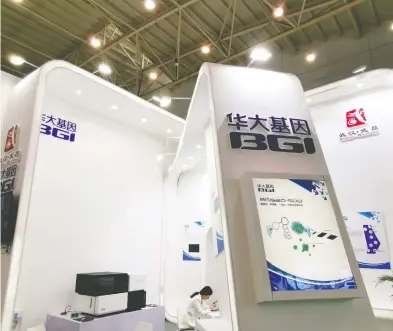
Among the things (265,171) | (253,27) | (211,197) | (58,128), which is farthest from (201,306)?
(253,27)

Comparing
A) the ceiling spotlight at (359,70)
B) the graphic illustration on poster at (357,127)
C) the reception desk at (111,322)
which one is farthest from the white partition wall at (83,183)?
the ceiling spotlight at (359,70)

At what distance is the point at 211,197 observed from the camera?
130 inches

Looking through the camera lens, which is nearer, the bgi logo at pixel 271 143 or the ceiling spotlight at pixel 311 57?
the bgi logo at pixel 271 143

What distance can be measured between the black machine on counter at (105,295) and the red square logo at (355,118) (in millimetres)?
3498

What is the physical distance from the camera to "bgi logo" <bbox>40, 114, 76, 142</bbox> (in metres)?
4.24

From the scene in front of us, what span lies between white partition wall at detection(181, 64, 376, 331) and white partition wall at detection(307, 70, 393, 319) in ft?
4.71

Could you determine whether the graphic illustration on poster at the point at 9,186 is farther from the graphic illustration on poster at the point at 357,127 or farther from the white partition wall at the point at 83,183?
the graphic illustration on poster at the point at 357,127

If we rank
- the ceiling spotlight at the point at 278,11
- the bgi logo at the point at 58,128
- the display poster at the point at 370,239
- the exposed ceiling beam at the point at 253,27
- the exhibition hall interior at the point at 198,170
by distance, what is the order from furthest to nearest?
the exposed ceiling beam at the point at 253,27 < the ceiling spotlight at the point at 278,11 < the bgi logo at the point at 58,128 < the display poster at the point at 370,239 < the exhibition hall interior at the point at 198,170

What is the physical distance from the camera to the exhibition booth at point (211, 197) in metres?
1.93

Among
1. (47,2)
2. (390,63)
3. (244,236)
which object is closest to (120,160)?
(47,2)

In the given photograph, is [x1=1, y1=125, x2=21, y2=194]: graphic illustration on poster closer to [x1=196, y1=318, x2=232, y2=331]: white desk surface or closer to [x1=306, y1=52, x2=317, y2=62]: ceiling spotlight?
[x1=196, y1=318, x2=232, y2=331]: white desk surface

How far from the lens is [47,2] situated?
5.43 m

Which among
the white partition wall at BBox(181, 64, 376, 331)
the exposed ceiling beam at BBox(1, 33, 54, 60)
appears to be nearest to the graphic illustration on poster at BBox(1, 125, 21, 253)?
the white partition wall at BBox(181, 64, 376, 331)

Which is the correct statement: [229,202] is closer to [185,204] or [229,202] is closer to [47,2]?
[185,204]
